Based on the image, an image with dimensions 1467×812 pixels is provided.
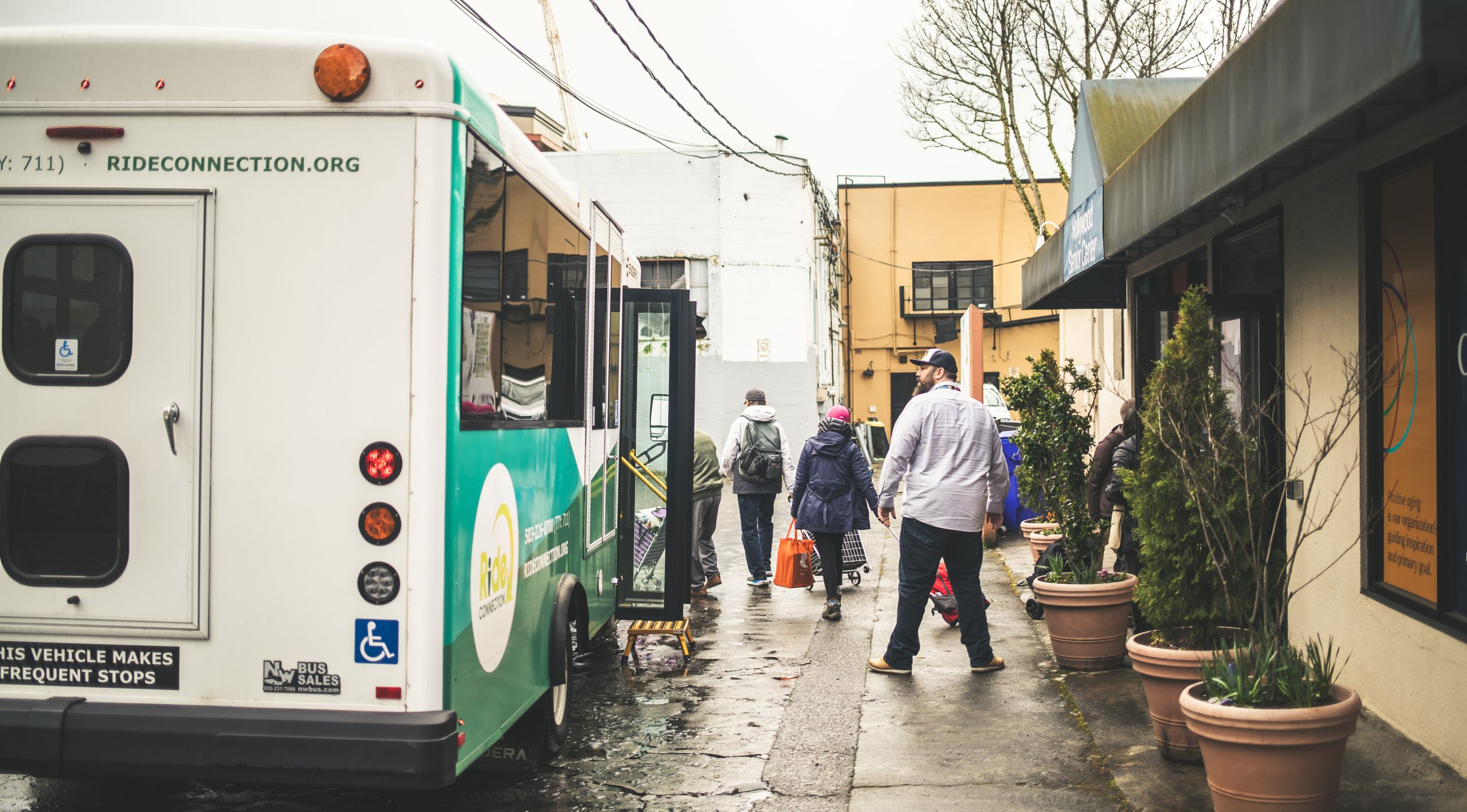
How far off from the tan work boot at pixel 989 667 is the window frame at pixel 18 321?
5.22 m

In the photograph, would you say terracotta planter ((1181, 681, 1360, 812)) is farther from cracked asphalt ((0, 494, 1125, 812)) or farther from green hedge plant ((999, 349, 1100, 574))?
green hedge plant ((999, 349, 1100, 574))

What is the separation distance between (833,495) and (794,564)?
878mm

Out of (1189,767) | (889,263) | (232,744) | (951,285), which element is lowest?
(1189,767)

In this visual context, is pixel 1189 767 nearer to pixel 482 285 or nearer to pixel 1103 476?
pixel 1103 476

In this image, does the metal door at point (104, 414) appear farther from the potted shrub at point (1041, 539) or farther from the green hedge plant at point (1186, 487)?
the potted shrub at point (1041, 539)

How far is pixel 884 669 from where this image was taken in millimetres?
7449

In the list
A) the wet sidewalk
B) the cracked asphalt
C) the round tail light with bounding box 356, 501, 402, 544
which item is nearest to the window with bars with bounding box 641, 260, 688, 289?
the cracked asphalt

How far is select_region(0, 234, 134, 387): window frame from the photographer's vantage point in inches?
157

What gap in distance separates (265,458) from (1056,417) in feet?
19.2

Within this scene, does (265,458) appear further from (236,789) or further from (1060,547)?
(1060,547)

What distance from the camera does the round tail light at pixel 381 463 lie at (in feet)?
12.7

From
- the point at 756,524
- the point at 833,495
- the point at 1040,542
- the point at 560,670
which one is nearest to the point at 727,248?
the point at 756,524

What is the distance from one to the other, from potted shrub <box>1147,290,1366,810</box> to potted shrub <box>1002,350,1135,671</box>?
1.03m

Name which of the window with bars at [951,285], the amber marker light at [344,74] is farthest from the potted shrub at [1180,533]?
the window with bars at [951,285]
